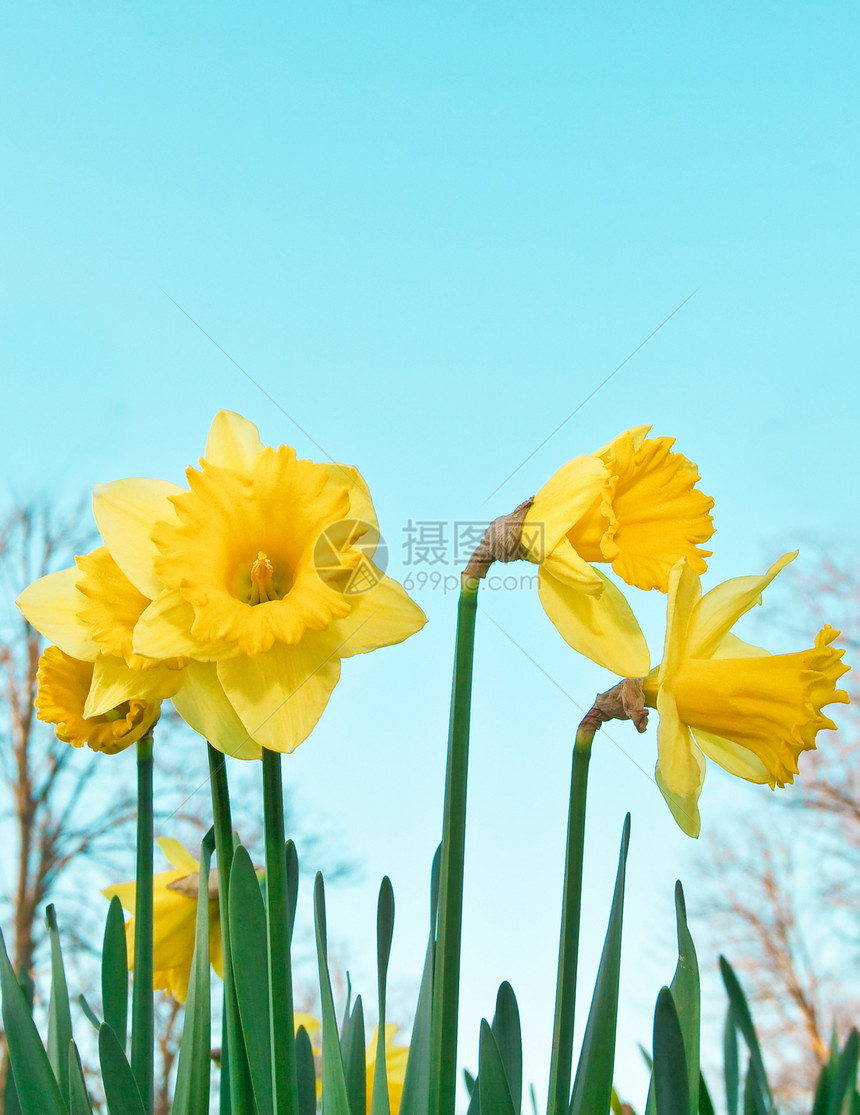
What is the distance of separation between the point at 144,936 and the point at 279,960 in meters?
0.26

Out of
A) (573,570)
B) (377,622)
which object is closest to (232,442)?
(377,622)

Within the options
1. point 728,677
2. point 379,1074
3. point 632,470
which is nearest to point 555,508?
point 632,470

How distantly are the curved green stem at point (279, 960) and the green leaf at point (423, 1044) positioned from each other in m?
0.24

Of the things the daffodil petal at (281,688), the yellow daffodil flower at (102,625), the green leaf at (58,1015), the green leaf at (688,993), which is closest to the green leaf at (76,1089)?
the green leaf at (58,1015)

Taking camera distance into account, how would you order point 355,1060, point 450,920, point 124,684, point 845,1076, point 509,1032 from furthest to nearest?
point 845,1076 < point 355,1060 < point 509,1032 < point 124,684 < point 450,920

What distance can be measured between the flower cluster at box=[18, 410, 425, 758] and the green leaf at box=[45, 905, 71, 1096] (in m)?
0.35

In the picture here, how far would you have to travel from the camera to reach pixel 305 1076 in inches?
36.4

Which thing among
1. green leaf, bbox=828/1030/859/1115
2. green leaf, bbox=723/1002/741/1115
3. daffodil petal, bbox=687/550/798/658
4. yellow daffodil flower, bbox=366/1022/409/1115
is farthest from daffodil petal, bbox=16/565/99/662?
green leaf, bbox=828/1030/859/1115

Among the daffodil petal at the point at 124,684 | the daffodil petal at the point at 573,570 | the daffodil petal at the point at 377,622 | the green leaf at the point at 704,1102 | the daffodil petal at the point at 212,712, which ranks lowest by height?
the green leaf at the point at 704,1102

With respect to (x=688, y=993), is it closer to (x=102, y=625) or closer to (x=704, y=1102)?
(x=704, y=1102)

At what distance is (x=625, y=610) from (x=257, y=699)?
1.10 ft

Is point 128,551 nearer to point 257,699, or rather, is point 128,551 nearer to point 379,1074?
point 257,699

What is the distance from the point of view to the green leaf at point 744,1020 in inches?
40.6

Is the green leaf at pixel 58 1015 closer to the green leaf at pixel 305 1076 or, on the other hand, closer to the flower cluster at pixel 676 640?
the green leaf at pixel 305 1076
